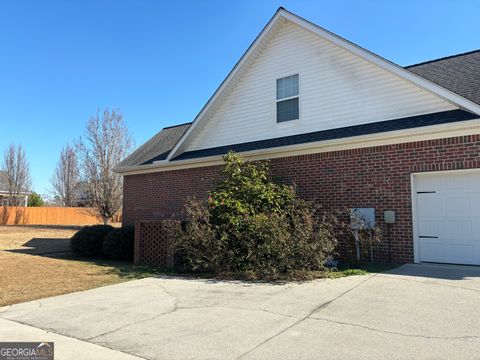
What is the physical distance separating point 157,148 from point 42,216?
30.7m

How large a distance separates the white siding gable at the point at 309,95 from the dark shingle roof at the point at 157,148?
74.7 inches

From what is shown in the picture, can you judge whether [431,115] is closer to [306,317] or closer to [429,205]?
[429,205]

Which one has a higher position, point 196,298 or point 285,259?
point 285,259

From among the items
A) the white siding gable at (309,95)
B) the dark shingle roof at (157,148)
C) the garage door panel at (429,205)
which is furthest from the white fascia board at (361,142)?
the dark shingle roof at (157,148)

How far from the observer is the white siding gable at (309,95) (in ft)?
32.2

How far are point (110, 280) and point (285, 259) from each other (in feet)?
12.9

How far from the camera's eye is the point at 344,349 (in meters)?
3.90

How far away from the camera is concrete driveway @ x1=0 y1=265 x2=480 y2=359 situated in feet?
13.1

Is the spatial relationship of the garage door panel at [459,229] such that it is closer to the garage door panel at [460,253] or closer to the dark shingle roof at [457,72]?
the garage door panel at [460,253]

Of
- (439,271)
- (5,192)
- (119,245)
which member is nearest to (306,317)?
(439,271)

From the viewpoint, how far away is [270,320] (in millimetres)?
4945

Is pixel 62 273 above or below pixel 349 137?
below

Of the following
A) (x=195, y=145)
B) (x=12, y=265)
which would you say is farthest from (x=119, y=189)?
(x=12, y=265)

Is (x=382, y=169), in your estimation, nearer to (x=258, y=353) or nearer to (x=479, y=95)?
(x=479, y=95)
